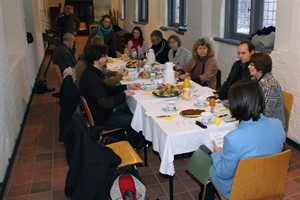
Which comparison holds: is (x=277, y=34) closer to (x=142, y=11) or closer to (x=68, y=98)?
(x=68, y=98)

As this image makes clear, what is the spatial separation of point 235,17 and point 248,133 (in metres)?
3.21

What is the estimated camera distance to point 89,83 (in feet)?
A: 9.49

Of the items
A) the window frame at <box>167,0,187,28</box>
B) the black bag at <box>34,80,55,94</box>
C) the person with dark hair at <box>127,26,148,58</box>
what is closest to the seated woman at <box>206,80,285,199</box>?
the person with dark hair at <box>127,26,148,58</box>

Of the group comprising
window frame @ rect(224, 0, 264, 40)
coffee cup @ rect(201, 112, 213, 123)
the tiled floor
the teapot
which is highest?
window frame @ rect(224, 0, 264, 40)

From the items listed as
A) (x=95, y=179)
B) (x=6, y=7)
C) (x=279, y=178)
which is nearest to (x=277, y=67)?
(x=279, y=178)

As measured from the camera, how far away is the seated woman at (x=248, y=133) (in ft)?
5.45

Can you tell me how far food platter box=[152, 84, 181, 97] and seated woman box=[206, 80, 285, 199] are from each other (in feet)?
3.78

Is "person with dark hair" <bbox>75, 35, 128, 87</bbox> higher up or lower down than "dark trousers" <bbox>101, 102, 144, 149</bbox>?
higher up

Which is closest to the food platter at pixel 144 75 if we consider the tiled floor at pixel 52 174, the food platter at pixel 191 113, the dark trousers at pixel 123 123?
the dark trousers at pixel 123 123

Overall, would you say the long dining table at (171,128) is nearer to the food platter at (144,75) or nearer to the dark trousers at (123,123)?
the dark trousers at (123,123)

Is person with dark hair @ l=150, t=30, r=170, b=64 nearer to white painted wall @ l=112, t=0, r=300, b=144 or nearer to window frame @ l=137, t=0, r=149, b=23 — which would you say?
white painted wall @ l=112, t=0, r=300, b=144

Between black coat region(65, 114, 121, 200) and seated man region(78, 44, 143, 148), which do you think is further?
seated man region(78, 44, 143, 148)

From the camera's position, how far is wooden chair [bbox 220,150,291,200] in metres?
1.62

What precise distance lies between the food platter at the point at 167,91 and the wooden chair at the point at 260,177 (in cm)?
127
